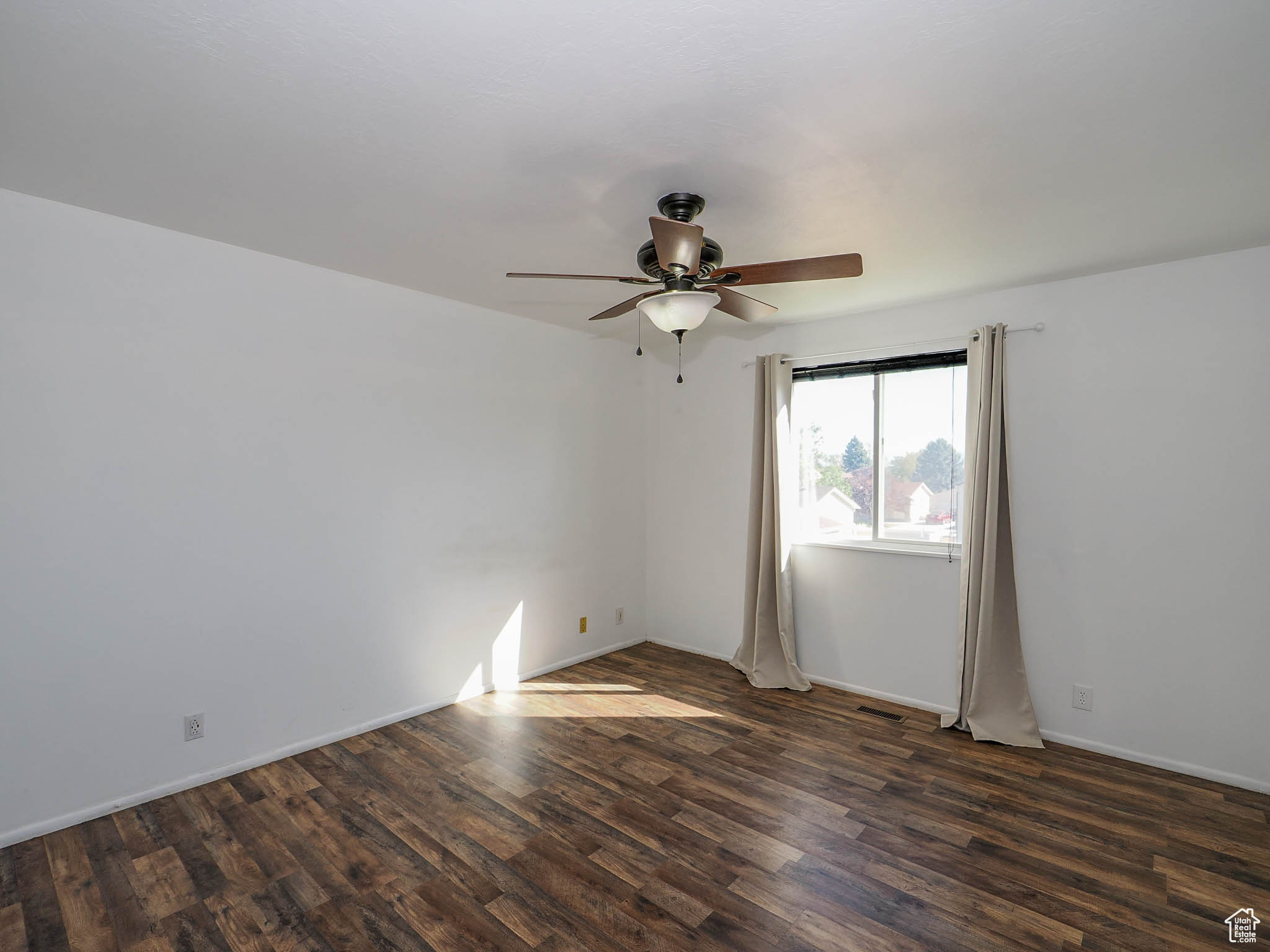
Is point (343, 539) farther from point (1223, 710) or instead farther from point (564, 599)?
point (1223, 710)

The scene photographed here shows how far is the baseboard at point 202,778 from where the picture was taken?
245cm

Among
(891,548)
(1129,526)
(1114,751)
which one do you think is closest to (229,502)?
(891,548)

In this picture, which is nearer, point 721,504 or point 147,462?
point 147,462

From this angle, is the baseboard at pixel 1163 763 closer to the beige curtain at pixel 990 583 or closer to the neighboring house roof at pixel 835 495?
the beige curtain at pixel 990 583

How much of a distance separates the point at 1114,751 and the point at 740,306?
9.79ft

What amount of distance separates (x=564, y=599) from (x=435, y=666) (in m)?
1.08

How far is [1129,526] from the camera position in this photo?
10.4 ft

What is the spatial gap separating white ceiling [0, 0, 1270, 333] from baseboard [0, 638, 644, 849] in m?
2.46

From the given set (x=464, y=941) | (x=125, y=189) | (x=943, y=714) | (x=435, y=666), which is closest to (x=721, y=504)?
(x=943, y=714)

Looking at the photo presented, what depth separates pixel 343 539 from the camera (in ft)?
11.0

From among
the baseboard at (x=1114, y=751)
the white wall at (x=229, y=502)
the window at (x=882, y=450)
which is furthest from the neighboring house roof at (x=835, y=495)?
the white wall at (x=229, y=502)

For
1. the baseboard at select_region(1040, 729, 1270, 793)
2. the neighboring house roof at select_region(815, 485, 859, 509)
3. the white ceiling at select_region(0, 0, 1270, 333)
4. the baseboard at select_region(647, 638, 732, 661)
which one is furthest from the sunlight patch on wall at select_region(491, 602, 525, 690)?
the baseboard at select_region(1040, 729, 1270, 793)

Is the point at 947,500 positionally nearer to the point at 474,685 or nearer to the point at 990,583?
the point at 990,583

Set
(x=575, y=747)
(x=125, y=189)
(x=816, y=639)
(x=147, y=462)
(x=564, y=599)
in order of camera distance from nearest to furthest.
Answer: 1. (x=125, y=189)
2. (x=147, y=462)
3. (x=575, y=747)
4. (x=816, y=639)
5. (x=564, y=599)
